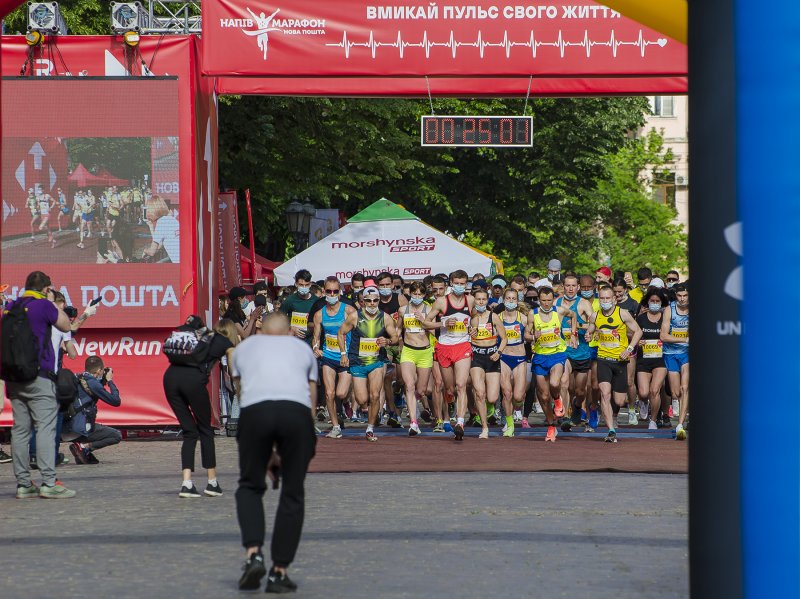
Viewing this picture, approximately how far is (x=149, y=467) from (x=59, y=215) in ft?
14.8

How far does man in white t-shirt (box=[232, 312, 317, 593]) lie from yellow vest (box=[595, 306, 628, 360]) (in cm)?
1097

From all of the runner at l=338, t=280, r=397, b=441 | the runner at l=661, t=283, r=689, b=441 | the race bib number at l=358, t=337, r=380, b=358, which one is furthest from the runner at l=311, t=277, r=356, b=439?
the runner at l=661, t=283, r=689, b=441

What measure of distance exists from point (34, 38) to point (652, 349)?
8.71 metres

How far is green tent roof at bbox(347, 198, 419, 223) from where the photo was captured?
95.4 ft

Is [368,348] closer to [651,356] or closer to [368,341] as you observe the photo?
[368,341]

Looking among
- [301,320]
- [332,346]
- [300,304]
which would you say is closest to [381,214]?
[300,304]

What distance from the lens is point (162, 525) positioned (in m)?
10.7

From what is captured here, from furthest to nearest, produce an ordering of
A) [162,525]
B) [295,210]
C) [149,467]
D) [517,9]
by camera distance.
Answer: [295,210], [517,9], [149,467], [162,525]

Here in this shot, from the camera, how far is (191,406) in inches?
501

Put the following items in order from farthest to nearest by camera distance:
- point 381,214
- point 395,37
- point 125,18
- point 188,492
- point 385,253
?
point 381,214, point 385,253, point 125,18, point 395,37, point 188,492

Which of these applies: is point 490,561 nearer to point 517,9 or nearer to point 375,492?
point 375,492

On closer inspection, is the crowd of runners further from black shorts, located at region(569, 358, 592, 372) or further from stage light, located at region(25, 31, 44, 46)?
stage light, located at region(25, 31, 44, 46)

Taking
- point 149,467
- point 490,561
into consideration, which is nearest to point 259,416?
point 490,561

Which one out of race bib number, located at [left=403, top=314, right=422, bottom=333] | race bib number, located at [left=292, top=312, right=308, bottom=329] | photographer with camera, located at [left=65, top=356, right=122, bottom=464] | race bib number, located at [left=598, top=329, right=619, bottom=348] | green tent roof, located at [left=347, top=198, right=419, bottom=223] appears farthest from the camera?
green tent roof, located at [left=347, top=198, right=419, bottom=223]
